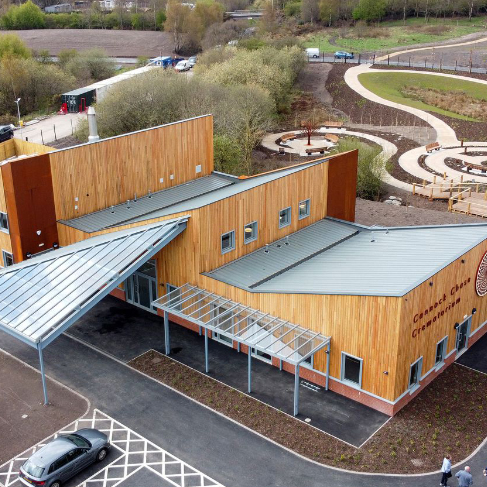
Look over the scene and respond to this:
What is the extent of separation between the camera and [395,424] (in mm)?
25594

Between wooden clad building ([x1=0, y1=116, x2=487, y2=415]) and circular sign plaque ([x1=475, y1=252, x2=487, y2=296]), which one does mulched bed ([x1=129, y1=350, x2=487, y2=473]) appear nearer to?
wooden clad building ([x1=0, y1=116, x2=487, y2=415])

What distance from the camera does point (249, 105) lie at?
202ft

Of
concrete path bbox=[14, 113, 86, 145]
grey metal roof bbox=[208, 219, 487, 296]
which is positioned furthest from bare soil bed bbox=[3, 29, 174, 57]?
grey metal roof bbox=[208, 219, 487, 296]

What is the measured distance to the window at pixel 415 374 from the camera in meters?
27.1

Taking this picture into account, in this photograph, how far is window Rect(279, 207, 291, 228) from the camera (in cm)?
3438

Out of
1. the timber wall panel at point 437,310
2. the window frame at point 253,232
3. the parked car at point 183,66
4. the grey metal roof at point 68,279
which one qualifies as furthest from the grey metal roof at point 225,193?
the parked car at point 183,66

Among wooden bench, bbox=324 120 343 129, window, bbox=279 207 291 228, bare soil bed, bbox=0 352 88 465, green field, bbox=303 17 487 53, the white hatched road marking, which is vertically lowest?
the white hatched road marking

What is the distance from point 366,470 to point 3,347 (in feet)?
59.6

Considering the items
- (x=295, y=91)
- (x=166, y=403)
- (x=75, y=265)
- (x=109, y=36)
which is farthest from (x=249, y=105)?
(x=109, y=36)

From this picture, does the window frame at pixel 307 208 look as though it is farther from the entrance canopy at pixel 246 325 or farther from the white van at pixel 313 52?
the white van at pixel 313 52

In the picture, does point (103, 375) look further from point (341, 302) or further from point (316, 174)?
point (316, 174)

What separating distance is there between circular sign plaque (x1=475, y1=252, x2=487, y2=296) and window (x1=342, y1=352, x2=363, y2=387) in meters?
7.59

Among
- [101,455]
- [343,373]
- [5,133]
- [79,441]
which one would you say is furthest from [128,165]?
[5,133]

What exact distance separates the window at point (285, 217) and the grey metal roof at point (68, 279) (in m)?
6.23
